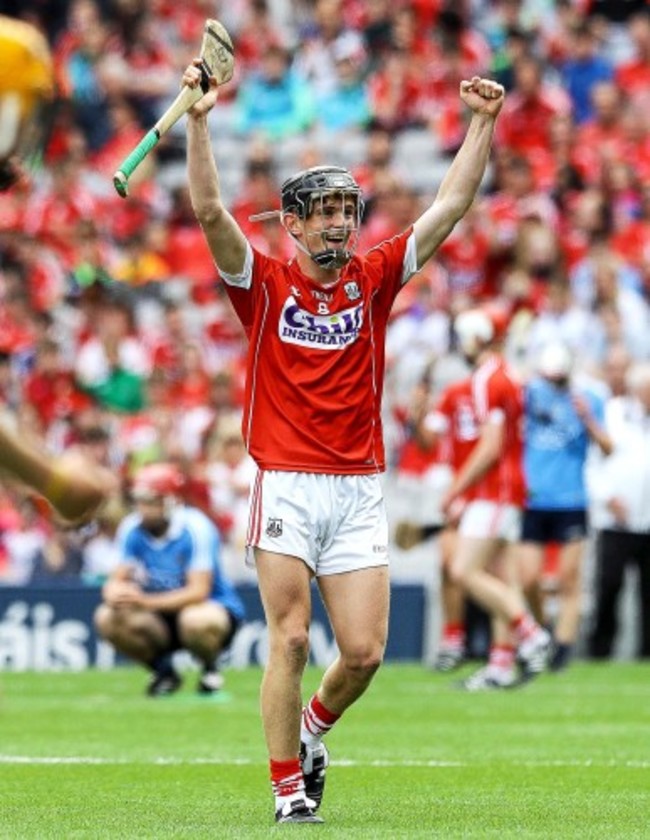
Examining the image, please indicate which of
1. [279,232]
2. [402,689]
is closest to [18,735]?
[402,689]

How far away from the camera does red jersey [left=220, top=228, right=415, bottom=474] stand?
8633mm

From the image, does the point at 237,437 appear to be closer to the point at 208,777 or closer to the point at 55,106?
the point at 208,777

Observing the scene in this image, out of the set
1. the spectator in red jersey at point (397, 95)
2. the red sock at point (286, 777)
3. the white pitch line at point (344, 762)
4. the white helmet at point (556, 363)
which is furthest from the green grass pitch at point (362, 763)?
the spectator in red jersey at point (397, 95)

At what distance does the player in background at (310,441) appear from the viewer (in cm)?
841

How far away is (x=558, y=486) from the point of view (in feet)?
57.5

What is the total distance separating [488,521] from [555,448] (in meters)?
1.54

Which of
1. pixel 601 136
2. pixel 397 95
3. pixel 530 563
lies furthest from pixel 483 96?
pixel 397 95

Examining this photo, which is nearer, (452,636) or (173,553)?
(173,553)

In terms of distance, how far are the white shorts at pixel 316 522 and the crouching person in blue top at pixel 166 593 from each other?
633cm

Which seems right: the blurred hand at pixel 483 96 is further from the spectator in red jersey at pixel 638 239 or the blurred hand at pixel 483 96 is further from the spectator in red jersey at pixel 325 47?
the spectator in red jersey at pixel 325 47

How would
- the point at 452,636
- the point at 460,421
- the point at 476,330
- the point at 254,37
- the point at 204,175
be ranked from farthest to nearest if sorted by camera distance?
1. the point at 254,37
2. the point at 452,636
3. the point at 460,421
4. the point at 476,330
5. the point at 204,175

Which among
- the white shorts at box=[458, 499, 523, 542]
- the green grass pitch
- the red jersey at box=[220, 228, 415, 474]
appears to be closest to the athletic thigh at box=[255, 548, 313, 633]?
the red jersey at box=[220, 228, 415, 474]

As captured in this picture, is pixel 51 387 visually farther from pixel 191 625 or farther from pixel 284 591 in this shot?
pixel 284 591

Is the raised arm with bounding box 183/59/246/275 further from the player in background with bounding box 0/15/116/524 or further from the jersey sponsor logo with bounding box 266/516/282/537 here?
the player in background with bounding box 0/15/116/524
